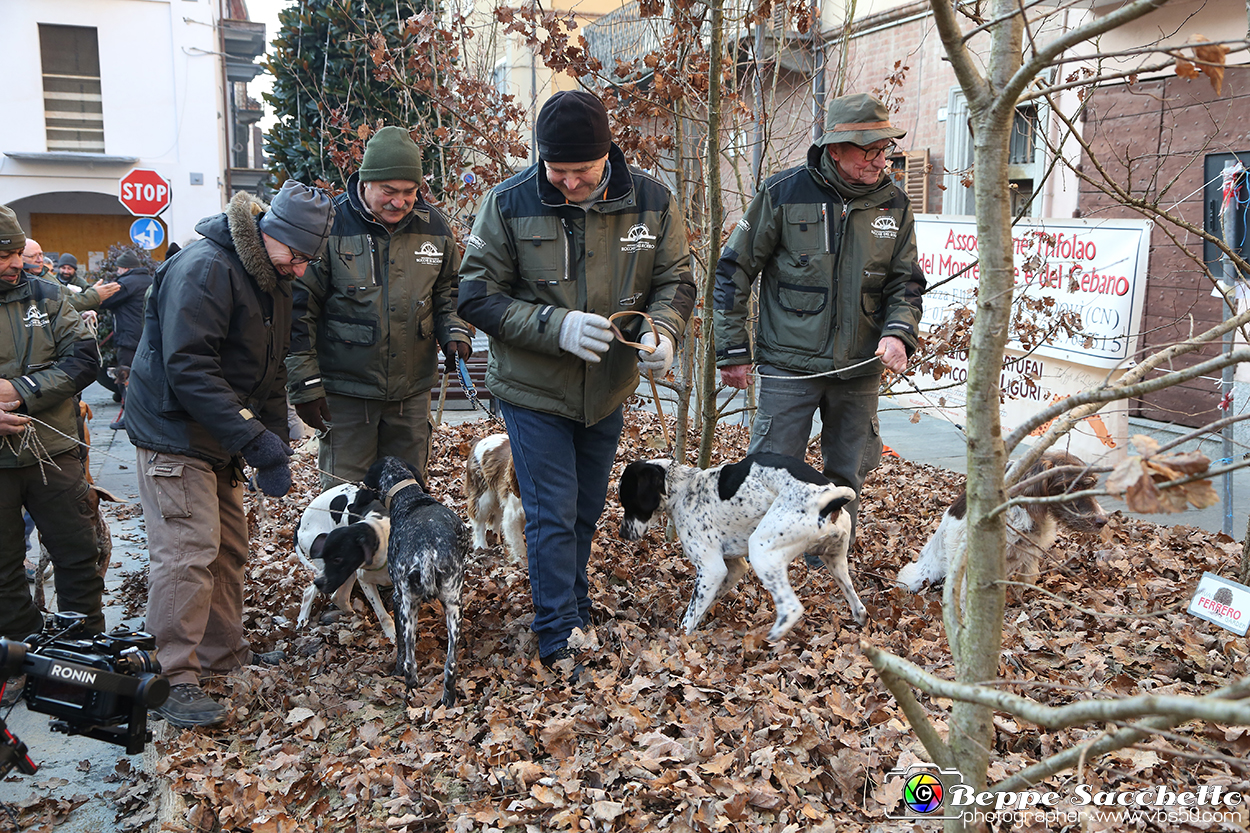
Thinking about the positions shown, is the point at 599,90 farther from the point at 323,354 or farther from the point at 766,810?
the point at 766,810

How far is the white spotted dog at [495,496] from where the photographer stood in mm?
5938

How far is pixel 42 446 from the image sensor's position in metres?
4.67

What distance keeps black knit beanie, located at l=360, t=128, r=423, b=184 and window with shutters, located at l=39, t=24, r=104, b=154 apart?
26.8m

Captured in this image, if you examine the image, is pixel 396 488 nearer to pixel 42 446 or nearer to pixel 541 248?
pixel 541 248

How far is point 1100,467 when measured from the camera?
184cm

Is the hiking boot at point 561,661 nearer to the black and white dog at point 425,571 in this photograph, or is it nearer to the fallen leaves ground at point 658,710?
the fallen leaves ground at point 658,710

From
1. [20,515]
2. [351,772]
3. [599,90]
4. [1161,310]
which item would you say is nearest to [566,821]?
[351,772]

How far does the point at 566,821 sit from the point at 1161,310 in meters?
9.36

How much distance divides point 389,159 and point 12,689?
308 centimetres

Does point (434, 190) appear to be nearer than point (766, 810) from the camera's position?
No

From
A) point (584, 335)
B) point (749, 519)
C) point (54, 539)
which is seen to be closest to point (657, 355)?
point (584, 335)

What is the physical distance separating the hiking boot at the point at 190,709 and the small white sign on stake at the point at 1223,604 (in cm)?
401

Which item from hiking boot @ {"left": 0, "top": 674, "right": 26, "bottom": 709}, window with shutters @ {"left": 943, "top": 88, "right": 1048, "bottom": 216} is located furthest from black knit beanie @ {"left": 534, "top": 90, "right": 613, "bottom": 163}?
window with shutters @ {"left": 943, "top": 88, "right": 1048, "bottom": 216}

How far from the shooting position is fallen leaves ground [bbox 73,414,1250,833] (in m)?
3.24
